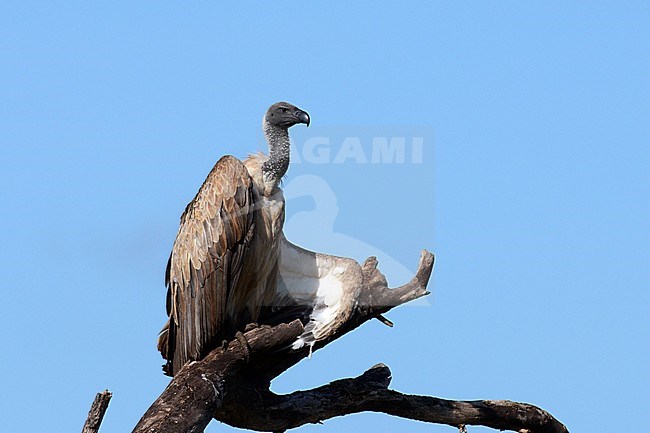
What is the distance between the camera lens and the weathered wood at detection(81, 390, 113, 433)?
37.6 feet

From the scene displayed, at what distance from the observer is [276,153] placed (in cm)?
1266

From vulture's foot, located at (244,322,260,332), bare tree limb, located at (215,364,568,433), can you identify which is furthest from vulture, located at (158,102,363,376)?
bare tree limb, located at (215,364,568,433)

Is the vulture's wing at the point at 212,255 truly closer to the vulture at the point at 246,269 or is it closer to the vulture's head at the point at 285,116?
the vulture at the point at 246,269

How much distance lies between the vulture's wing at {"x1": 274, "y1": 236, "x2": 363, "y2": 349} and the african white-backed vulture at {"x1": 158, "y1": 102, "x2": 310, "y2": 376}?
0.26 meters

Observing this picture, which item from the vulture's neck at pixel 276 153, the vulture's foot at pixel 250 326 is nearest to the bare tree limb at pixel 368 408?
the vulture's foot at pixel 250 326

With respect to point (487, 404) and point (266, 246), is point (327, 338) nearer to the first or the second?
point (266, 246)

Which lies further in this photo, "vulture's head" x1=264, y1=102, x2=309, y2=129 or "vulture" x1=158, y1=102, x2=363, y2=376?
"vulture's head" x1=264, y1=102, x2=309, y2=129

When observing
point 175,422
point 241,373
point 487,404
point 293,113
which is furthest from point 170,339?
point 487,404

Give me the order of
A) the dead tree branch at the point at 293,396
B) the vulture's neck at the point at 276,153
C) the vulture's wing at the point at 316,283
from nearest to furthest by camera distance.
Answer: the dead tree branch at the point at 293,396, the vulture's neck at the point at 276,153, the vulture's wing at the point at 316,283

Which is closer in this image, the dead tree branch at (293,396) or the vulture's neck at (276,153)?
the dead tree branch at (293,396)

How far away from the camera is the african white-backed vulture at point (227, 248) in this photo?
1227 centimetres

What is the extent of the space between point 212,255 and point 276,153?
3.68ft

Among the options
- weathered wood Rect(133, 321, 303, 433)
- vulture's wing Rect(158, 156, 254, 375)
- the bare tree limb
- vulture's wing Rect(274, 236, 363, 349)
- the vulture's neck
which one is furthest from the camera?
vulture's wing Rect(274, 236, 363, 349)

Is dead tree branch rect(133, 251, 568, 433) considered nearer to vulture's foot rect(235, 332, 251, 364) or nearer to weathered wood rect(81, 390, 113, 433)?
vulture's foot rect(235, 332, 251, 364)
